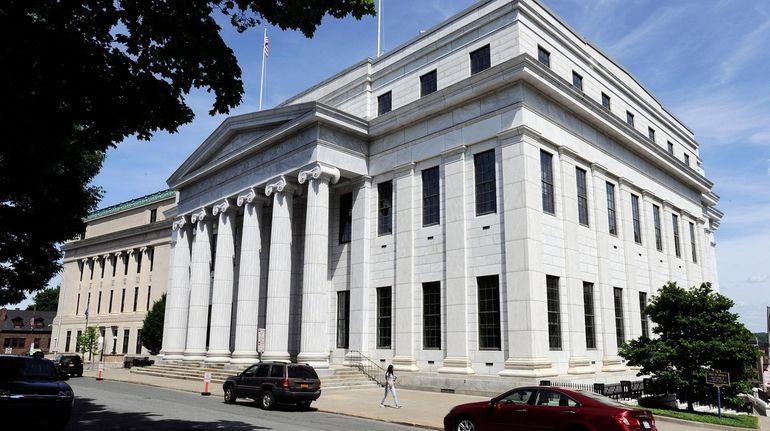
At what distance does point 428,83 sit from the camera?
34125 mm

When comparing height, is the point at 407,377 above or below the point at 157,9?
below

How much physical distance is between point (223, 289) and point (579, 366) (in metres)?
22.1

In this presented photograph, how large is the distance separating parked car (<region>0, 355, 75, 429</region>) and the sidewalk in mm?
9296

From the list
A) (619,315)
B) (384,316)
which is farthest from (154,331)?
(619,315)

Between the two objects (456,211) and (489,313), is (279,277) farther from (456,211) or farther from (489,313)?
(489,313)

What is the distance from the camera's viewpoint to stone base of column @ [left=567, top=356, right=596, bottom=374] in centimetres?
2722

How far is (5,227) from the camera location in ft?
61.0

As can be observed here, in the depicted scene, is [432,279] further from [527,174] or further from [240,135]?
[240,135]

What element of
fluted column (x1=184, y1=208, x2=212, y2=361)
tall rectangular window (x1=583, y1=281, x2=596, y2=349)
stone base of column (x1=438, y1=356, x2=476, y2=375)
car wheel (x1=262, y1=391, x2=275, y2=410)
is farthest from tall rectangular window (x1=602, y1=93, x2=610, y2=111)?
fluted column (x1=184, y1=208, x2=212, y2=361)

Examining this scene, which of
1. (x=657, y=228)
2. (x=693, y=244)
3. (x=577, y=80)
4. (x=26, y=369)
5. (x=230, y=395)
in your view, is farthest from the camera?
(x=693, y=244)

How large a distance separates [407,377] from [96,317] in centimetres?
5522

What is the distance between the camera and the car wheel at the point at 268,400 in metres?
21.7

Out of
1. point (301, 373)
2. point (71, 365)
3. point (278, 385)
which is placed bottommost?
point (71, 365)

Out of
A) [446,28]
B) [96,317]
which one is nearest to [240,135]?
[446,28]
